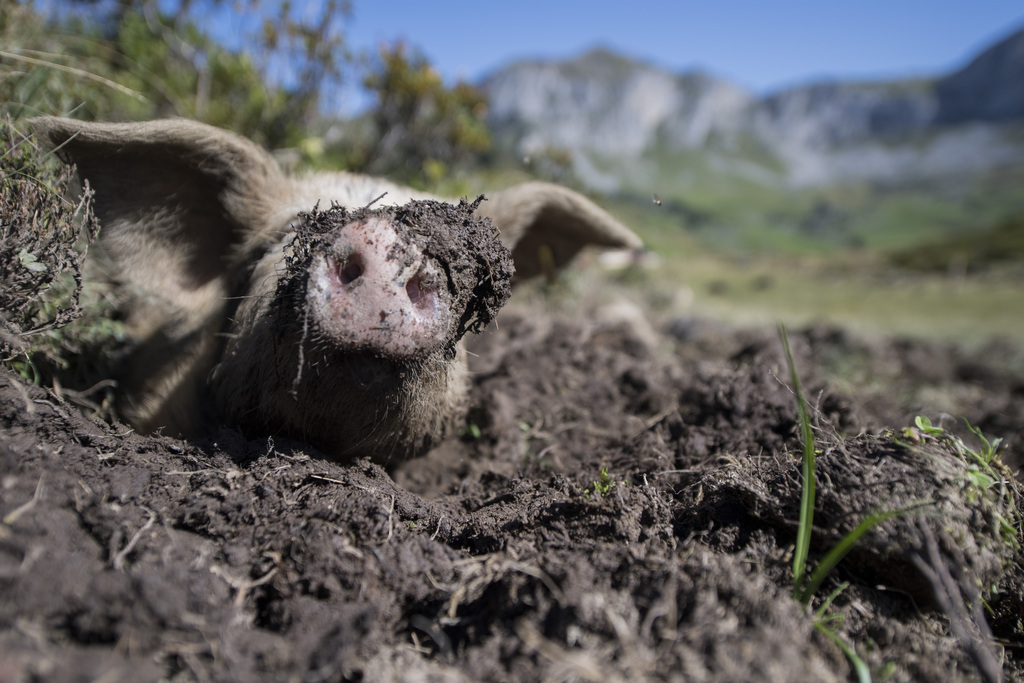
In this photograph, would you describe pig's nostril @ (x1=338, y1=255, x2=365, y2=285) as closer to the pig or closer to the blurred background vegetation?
the pig

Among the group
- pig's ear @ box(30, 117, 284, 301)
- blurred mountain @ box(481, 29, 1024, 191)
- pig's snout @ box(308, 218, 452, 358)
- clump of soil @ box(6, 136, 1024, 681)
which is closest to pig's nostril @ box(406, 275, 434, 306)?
pig's snout @ box(308, 218, 452, 358)

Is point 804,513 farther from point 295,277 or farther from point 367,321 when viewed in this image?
point 295,277

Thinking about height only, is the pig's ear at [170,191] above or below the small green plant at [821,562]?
above

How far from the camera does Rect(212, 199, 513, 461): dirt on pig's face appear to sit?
168 centimetres

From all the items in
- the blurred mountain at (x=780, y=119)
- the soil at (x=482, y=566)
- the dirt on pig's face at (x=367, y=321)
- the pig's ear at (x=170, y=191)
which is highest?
the blurred mountain at (x=780, y=119)

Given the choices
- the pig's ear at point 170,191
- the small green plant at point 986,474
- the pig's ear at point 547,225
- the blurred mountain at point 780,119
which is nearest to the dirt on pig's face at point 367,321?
the pig's ear at point 170,191

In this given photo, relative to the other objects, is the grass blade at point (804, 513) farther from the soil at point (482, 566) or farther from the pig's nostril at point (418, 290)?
the pig's nostril at point (418, 290)

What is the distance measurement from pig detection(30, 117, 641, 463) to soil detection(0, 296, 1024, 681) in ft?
0.87

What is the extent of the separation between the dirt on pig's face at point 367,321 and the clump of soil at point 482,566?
187 mm

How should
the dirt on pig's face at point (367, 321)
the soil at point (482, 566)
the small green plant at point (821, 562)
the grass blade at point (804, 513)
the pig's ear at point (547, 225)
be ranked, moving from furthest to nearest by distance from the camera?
1. the pig's ear at point (547, 225)
2. the dirt on pig's face at point (367, 321)
3. the grass blade at point (804, 513)
4. the small green plant at point (821, 562)
5. the soil at point (482, 566)

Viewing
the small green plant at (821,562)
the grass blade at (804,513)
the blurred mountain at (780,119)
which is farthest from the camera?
the blurred mountain at (780,119)

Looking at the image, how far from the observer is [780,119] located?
162 meters

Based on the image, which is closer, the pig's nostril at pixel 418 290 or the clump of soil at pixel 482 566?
the clump of soil at pixel 482 566

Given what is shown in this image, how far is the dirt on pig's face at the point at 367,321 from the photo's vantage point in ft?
5.50
